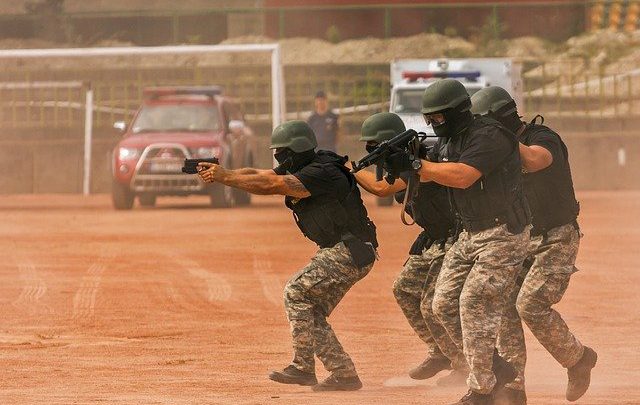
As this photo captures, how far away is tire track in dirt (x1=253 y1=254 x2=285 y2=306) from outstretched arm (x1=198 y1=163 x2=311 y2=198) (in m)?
5.57

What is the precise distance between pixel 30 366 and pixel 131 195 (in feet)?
53.1

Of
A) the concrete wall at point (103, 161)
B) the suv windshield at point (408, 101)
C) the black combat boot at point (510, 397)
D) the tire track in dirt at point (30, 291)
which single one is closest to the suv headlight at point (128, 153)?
the suv windshield at point (408, 101)

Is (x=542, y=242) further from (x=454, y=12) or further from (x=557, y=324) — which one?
(x=454, y=12)

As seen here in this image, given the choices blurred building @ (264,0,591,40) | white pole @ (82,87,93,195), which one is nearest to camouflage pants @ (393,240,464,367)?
white pole @ (82,87,93,195)

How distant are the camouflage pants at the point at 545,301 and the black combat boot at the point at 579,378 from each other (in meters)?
0.04

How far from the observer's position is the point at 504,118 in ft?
30.7

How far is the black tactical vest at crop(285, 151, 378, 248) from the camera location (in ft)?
32.3

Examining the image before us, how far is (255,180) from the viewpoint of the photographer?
9.45 m

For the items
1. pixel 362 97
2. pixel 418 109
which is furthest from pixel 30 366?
pixel 362 97

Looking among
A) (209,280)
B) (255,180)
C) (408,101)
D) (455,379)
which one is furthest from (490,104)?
(408,101)

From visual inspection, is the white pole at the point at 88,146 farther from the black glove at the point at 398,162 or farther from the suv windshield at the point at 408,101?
the black glove at the point at 398,162

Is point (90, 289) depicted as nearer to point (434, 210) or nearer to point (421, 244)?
point (421, 244)

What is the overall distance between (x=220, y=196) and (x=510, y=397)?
1887cm

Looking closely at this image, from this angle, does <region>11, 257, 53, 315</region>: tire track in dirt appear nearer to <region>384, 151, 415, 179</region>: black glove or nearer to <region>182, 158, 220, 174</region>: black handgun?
<region>182, 158, 220, 174</region>: black handgun
